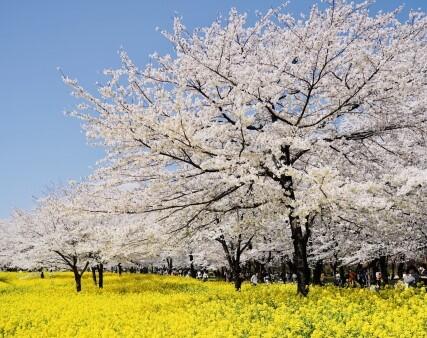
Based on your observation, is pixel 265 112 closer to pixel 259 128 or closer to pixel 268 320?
pixel 259 128

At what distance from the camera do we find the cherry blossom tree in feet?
35.2

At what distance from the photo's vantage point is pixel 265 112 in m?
13.6

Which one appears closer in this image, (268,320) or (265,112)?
(268,320)

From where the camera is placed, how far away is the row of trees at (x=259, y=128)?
10680 mm

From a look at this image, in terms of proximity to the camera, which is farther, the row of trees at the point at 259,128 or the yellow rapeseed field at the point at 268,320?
the row of trees at the point at 259,128

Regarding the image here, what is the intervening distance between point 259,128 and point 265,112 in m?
0.53

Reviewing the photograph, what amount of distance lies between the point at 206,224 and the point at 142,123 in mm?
3841

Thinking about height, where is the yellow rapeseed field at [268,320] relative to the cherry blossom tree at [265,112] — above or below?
below

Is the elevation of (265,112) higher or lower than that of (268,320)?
higher

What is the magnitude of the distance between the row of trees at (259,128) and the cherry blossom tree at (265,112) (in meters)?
0.04

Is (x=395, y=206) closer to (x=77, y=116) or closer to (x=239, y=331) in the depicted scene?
(x=239, y=331)

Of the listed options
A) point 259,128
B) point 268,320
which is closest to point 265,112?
point 259,128

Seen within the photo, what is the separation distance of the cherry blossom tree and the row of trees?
0.04 m

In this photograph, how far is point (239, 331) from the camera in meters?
8.43
